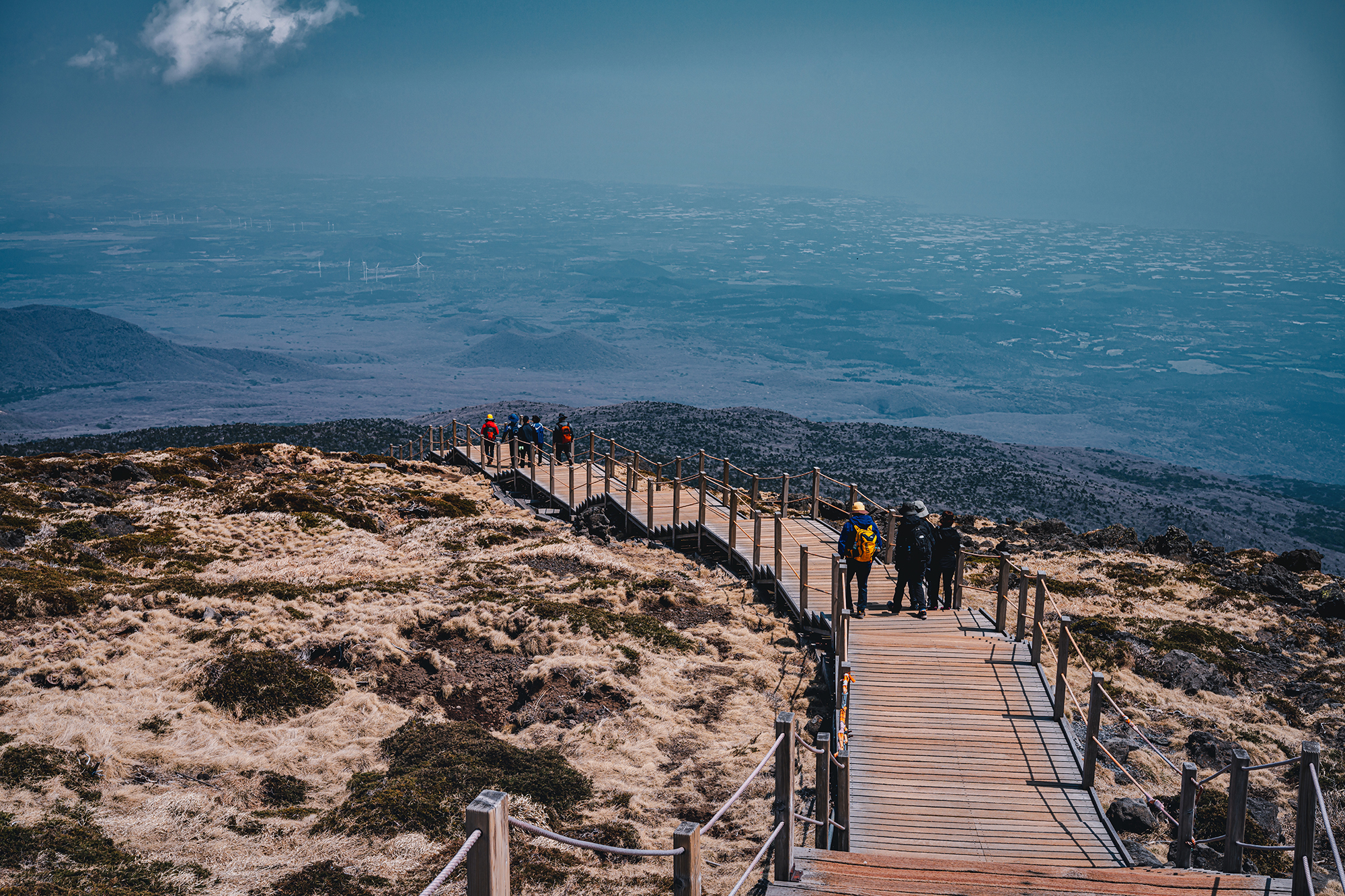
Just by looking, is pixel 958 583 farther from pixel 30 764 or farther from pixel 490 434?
pixel 490 434

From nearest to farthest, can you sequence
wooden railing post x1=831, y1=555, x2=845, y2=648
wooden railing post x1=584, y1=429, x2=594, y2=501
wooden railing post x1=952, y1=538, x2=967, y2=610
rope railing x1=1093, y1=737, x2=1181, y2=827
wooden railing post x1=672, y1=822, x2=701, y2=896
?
wooden railing post x1=672, y1=822, x2=701, y2=896
rope railing x1=1093, y1=737, x2=1181, y2=827
wooden railing post x1=831, y1=555, x2=845, y2=648
wooden railing post x1=952, y1=538, x2=967, y2=610
wooden railing post x1=584, y1=429, x2=594, y2=501

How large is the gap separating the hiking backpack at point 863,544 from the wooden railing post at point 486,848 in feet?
33.8

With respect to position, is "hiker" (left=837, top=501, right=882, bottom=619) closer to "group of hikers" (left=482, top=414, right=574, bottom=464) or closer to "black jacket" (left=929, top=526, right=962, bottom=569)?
"black jacket" (left=929, top=526, right=962, bottom=569)

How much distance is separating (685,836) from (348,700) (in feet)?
28.5

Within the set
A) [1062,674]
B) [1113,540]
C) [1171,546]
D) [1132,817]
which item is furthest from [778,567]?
[1171,546]

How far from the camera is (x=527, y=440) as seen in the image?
3047 cm

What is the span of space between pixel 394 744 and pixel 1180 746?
1115 cm

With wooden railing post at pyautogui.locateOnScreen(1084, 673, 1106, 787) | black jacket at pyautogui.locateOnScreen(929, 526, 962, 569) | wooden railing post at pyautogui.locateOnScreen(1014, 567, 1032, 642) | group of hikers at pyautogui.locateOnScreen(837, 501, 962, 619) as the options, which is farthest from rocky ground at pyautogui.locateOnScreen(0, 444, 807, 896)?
wooden railing post at pyautogui.locateOnScreen(1084, 673, 1106, 787)

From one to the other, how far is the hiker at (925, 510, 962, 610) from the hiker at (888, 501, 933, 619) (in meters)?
0.12

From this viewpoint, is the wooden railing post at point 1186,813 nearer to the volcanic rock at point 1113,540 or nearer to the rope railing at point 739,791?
the rope railing at point 739,791

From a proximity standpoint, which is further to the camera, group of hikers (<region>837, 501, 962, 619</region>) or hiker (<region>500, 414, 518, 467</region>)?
hiker (<region>500, 414, 518, 467</region>)

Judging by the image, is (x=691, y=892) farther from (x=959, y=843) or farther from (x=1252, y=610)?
(x=1252, y=610)

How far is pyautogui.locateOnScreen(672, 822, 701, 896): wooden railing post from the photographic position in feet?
16.6

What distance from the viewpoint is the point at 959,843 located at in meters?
8.34
